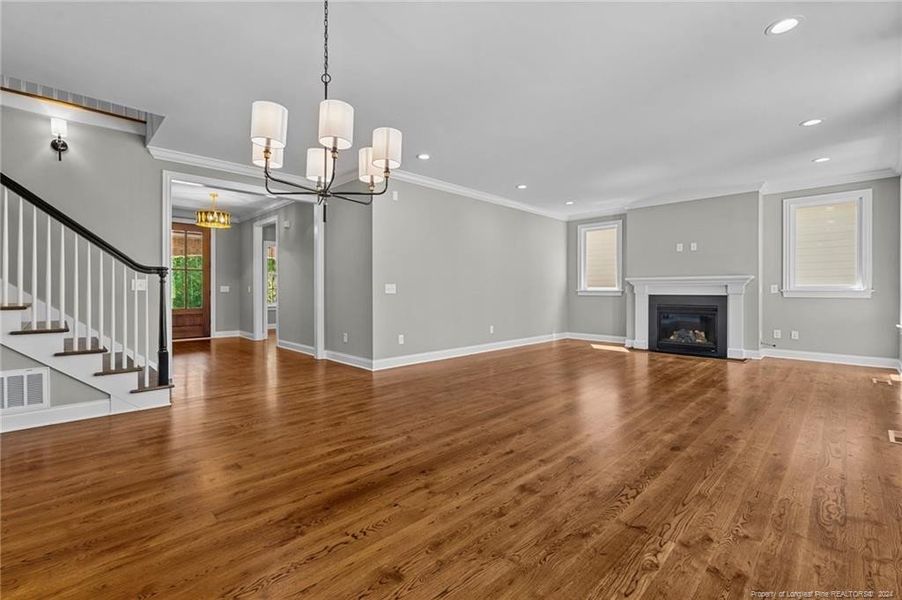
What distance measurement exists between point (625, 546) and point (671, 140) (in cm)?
416

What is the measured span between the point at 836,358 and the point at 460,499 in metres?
6.58

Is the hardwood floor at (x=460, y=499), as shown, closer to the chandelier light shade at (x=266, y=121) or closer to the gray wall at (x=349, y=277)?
the gray wall at (x=349, y=277)

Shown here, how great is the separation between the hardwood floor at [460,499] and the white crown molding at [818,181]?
344cm

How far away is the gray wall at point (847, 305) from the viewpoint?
5.31 meters

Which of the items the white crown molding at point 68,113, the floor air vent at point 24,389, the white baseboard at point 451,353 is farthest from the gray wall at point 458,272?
the floor air vent at point 24,389

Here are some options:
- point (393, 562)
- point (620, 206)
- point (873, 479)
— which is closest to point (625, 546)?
point (393, 562)

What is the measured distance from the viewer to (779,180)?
588cm

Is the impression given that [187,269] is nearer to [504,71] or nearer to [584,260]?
[504,71]

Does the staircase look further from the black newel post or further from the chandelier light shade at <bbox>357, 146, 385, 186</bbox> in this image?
the chandelier light shade at <bbox>357, 146, 385, 186</bbox>

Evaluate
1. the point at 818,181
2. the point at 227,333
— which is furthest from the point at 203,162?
the point at 818,181

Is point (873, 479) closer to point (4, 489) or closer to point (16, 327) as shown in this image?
point (4, 489)

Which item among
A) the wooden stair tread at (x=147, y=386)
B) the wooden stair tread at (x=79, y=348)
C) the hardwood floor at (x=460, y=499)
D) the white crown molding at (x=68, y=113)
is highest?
the white crown molding at (x=68, y=113)

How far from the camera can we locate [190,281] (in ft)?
28.4

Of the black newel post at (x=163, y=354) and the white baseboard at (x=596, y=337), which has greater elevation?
the black newel post at (x=163, y=354)
